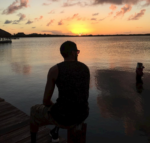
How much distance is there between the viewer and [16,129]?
4562mm

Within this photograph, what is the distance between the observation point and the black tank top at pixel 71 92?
2545 mm

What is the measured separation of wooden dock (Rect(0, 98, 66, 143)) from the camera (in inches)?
161

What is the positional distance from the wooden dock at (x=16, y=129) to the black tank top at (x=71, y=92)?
175cm

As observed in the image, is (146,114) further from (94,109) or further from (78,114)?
(78,114)

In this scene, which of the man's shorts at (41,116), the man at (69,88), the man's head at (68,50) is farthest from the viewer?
the man's shorts at (41,116)

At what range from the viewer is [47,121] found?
298 centimetres

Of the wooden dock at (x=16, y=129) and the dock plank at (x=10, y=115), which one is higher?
the wooden dock at (x=16, y=129)

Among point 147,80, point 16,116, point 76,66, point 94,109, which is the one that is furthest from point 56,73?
point 147,80

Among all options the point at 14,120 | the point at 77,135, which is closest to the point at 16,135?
the point at 14,120

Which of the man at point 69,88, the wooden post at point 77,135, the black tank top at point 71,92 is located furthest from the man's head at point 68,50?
the wooden post at point 77,135

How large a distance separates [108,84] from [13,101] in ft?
24.6

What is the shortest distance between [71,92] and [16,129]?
9.52 feet

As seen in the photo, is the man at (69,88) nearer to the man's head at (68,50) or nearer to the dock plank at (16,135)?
the man's head at (68,50)

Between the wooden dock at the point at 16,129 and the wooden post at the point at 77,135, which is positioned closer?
the wooden post at the point at 77,135
